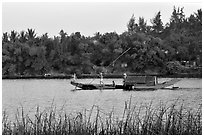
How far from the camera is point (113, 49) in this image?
58219mm

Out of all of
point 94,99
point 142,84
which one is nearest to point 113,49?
point 142,84

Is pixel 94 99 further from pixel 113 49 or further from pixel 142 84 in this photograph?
pixel 113 49

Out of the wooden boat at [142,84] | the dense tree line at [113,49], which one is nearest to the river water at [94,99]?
the wooden boat at [142,84]

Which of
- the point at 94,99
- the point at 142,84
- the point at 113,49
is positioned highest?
the point at 113,49

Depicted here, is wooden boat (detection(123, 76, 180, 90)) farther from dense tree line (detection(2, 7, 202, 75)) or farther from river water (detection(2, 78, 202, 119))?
dense tree line (detection(2, 7, 202, 75))

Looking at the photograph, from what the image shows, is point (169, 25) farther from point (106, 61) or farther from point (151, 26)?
point (106, 61)

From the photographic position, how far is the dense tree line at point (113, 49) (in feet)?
187

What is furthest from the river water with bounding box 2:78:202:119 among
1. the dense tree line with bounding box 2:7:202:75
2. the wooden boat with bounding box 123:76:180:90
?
the dense tree line with bounding box 2:7:202:75

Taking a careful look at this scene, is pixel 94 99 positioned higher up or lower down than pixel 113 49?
lower down

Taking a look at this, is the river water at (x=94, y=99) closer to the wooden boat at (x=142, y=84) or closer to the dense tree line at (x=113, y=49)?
the wooden boat at (x=142, y=84)

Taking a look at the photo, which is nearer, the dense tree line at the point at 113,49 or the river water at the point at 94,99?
the river water at the point at 94,99

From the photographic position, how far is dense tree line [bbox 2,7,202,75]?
187 feet

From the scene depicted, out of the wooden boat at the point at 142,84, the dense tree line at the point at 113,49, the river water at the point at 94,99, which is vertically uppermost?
the dense tree line at the point at 113,49

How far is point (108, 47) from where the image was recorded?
5853 cm
